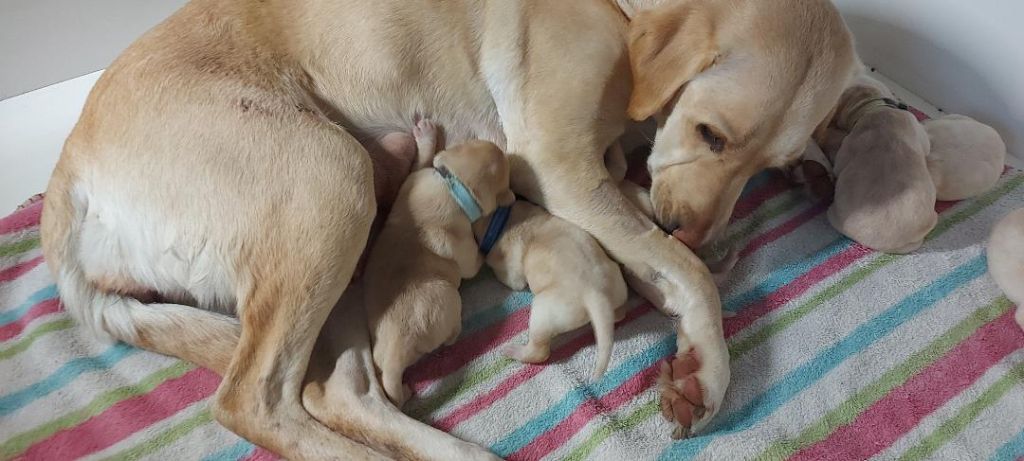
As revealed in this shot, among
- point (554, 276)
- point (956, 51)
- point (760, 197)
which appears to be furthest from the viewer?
point (956, 51)

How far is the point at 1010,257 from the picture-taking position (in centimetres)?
212

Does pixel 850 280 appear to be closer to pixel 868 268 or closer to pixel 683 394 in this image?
pixel 868 268

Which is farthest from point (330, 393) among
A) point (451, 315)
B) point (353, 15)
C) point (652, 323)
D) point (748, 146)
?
point (748, 146)

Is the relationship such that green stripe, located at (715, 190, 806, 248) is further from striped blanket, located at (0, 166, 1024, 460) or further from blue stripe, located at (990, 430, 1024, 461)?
blue stripe, located at (990, 430, 1024, 461)

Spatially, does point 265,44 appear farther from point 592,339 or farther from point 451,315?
point 592,339

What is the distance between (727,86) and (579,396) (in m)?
0.87

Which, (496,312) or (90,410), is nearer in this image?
(90,410)

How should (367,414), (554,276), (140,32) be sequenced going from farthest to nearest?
(140,32) < (554,276) < (367,414)

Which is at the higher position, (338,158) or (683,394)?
(338,158)

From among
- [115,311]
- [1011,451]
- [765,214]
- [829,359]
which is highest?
[115,311]

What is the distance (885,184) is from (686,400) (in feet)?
3.02

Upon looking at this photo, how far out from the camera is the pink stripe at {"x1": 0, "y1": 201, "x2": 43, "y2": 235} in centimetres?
225

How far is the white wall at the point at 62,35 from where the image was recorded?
2705 millimetres

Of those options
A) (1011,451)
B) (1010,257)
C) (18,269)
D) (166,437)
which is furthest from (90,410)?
(1010,257)
